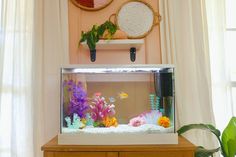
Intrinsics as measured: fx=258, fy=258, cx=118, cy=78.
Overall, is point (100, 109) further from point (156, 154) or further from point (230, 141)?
point (230, 141)

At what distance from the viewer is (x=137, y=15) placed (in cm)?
222

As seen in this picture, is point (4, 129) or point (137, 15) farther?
point (137, 15)

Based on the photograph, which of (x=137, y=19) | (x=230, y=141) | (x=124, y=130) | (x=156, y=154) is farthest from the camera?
(x=137, y=19)

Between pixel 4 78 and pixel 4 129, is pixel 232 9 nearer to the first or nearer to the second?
pixel 4 78

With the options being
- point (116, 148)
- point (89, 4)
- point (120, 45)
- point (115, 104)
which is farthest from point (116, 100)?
point (89, 4)

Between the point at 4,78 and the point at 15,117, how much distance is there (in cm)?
33

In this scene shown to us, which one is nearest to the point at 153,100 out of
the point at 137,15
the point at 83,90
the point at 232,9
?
the point at 83,90

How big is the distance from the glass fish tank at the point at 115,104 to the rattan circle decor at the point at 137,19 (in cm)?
56

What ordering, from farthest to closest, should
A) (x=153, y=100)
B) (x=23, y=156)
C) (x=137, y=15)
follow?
(x=137, y=15) < (x=23, y=156) < (x=153, y=100)

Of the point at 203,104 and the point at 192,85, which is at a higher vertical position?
the point at 192,85

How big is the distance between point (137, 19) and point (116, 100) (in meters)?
0.84

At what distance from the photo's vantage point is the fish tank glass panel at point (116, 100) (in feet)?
5.43

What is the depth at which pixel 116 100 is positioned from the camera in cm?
172

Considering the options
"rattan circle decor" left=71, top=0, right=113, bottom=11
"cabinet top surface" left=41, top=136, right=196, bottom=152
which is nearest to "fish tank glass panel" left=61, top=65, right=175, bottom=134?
"cabinet top surface" left=41, top=136, right=196, bottom=152
